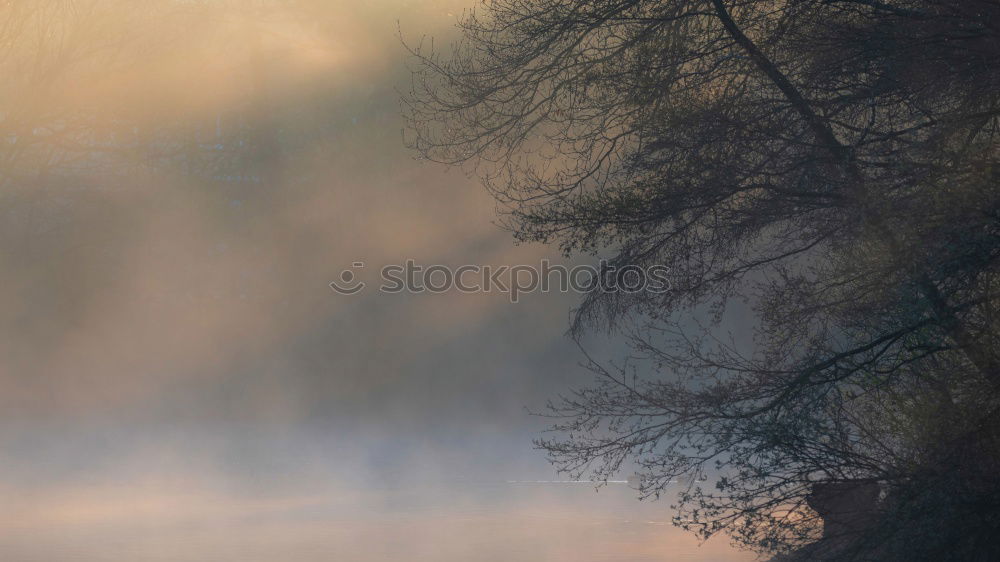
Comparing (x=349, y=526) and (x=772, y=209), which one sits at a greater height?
(x=349, y=526)

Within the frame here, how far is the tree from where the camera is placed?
474cm

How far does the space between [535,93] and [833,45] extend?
5.46 ft

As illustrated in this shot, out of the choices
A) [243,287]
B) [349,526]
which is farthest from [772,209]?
[243,287]

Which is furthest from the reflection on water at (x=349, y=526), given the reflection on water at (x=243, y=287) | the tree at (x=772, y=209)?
the tree at (x=772, y=209)

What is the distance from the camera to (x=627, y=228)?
548cm

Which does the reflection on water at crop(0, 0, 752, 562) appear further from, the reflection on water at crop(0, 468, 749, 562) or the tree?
the tree

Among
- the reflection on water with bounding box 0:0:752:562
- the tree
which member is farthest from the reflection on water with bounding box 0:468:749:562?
the tree

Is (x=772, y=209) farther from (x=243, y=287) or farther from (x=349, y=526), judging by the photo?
(x=243, y=287)

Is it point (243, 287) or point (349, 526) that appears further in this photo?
point (243, 287)

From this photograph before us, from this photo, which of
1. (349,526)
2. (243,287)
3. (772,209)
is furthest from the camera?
(243,287)

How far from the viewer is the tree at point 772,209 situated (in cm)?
474

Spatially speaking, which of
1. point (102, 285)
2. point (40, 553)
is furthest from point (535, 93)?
point (102, 285)

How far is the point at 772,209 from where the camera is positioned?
211 inches

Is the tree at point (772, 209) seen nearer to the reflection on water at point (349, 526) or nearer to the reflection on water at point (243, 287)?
the reflection on water at point (349, 526)
